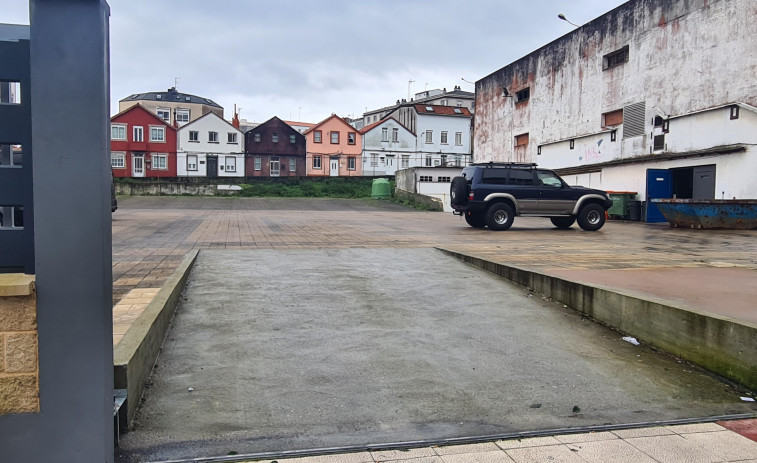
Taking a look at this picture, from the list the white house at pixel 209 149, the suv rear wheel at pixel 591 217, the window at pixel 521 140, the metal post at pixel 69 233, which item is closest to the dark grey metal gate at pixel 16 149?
the metal post at pixel 69 233

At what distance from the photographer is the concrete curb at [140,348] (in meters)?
3.23

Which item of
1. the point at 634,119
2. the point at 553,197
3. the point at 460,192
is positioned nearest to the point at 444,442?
the point at 460,192

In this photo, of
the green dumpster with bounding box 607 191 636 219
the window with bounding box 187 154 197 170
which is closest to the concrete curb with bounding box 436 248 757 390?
the green dumpster with bounding box 607 191 636 219

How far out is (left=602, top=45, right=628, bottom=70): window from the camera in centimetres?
2561

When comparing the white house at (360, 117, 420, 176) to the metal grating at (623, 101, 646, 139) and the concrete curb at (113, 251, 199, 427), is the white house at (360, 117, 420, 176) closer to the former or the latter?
the metal grating at (623, 101, 646, 139)

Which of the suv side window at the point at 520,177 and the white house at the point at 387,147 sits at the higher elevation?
the white house at the point at 387,147

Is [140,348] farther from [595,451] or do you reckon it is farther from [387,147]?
[387,147]

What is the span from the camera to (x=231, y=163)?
58.6m

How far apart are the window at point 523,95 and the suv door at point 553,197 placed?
58.9 feet

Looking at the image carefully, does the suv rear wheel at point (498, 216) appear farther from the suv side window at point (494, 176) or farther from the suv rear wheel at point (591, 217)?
the suv rear wheel at point (591, 217)

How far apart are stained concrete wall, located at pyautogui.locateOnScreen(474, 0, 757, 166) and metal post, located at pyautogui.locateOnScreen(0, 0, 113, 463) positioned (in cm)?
2143

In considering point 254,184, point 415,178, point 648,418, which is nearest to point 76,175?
point 648,418

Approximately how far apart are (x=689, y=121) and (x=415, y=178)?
681 inches

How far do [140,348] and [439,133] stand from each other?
6295 centimetres
